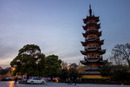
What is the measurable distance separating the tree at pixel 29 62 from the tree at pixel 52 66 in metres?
20.0

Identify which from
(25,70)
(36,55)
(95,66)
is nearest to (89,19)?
(95,66)

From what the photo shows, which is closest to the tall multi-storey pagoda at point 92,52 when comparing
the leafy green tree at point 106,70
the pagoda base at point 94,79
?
the pagoda base at point 94,79

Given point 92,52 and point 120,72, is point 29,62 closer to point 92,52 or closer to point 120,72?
point 92,52

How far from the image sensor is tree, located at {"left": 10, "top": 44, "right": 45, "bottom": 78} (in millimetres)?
27888

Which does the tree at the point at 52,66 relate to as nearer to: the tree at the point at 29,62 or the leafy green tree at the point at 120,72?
the tree at the point at 29,62

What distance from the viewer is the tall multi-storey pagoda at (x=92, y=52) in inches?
1402

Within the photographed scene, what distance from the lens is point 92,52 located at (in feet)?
128

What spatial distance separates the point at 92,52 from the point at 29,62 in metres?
20.3

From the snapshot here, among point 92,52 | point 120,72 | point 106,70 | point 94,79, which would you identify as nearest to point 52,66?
point 92,52

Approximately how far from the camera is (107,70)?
1273 inches

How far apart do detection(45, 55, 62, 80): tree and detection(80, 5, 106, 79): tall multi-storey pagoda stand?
1590 centimetres

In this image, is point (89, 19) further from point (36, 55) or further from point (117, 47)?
point (36, 55)

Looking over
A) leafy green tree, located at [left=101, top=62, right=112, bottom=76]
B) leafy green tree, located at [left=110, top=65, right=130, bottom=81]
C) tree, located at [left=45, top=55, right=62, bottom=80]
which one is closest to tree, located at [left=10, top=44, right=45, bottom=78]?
Answer: leafy green tree, located at [left=101, top=62, right=112, bottom=76]

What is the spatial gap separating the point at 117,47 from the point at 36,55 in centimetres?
2256
